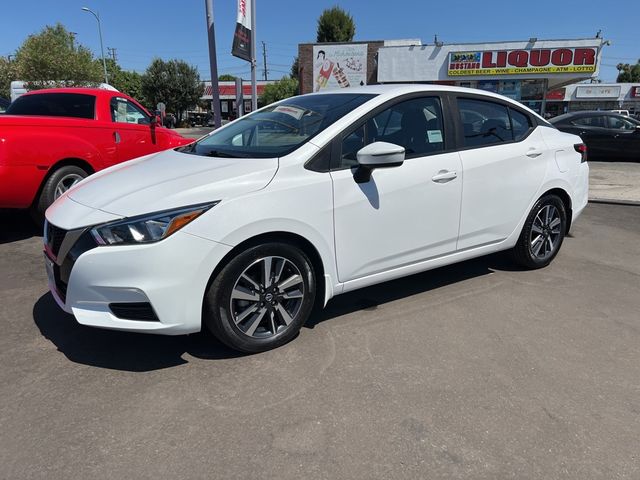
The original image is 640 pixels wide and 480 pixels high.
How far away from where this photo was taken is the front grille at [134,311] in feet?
8.73

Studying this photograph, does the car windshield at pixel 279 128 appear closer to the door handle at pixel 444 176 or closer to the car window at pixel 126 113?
the door handle at pixel 444 176

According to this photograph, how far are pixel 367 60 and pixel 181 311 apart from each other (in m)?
25.2

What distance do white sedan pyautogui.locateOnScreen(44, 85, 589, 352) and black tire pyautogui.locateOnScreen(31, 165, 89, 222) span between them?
2373 millimetres

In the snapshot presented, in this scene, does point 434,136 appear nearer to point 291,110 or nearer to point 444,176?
point 444,176

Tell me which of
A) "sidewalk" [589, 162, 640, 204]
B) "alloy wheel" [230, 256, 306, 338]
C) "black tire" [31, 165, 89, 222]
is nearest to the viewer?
"alloy wheel" [230, 256, 306, 338]

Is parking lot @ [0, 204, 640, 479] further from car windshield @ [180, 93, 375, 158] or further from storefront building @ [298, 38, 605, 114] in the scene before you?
storefront building @ [298, 38, 605, 114]

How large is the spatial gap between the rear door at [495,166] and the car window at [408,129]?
248 mm

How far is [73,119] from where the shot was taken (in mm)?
6016

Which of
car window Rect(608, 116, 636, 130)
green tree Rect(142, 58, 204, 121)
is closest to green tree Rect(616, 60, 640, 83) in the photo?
green tree Rect(142, 58, 204, 121)

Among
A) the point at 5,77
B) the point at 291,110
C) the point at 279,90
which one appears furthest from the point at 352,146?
the point at 5,77

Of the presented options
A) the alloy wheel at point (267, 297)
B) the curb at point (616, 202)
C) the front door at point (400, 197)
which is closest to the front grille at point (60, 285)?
the alloy wheel at point (267, 297)

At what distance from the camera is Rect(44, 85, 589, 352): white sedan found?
2.66 m

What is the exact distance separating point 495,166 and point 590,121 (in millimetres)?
12060

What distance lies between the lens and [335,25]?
49.5 m
